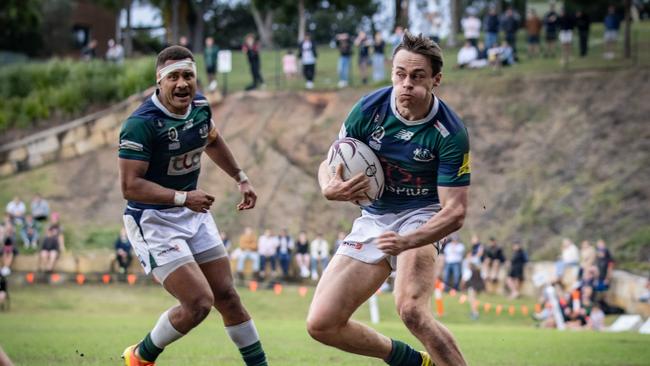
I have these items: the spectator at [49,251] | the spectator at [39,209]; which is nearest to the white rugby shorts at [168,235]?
the spectator at [49,251]

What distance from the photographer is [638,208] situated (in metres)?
31.3

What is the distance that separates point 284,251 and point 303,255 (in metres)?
0.55

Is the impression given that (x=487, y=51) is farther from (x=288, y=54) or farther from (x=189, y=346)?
(x=189, y=346)

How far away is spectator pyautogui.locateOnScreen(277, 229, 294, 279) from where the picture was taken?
29.9m

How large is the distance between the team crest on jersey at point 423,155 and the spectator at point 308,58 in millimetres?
29729

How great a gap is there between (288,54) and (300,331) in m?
23.7

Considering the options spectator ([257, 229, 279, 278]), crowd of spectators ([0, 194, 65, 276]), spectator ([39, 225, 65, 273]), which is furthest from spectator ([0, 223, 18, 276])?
spectator ([257, 229, 279, 278])

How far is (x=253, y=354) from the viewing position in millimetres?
8617

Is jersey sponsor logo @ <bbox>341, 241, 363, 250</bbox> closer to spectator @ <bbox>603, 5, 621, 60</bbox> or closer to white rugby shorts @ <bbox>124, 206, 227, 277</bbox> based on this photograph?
white rugby shorts @ <bbox>124, 206, 227, 277</bbox>

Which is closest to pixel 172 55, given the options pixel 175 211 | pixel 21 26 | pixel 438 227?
pixel 175 211

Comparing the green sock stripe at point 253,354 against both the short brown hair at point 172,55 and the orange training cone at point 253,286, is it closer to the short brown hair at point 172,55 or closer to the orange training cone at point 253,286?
the short brown hair at point 172,55

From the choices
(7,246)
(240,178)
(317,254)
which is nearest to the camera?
(240,178)

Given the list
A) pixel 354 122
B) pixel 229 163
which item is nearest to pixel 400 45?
pixel 354 122

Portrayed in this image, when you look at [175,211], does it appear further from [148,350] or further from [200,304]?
[148,350]
